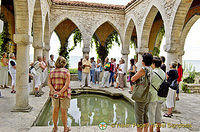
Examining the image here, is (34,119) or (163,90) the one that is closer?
(163,90)

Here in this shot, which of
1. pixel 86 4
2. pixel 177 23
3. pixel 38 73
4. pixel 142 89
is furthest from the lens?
pixel 86 4

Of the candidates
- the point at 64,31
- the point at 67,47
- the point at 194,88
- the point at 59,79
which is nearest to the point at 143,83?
the point at 59,79

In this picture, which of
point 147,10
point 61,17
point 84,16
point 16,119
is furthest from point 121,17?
point 16,119

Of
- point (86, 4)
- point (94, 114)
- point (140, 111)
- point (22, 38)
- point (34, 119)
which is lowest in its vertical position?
point (94, 114)

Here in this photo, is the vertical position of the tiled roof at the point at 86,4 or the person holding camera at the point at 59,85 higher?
the tiled roof at the point at 86,4

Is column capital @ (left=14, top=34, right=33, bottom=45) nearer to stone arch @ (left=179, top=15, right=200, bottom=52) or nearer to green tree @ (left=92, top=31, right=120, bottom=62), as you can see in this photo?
stone arch @ (left=179, top=15, right=200, bottom=52)

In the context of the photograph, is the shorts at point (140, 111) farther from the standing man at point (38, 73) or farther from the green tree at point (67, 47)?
the green tree at point (67, 47)

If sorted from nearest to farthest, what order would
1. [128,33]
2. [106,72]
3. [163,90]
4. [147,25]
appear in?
1. [163,90]
2. [147,25]
3. [106,72]
4. [128,33]

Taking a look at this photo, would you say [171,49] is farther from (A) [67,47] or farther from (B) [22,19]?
(A) [67,47]

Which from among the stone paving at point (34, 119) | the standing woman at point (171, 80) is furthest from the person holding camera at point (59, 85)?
the standing woman at point (171, 80)

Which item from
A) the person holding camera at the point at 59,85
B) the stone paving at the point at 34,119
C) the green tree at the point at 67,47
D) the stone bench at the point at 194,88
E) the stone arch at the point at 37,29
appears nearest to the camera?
the person holding camera at the point at 59,85

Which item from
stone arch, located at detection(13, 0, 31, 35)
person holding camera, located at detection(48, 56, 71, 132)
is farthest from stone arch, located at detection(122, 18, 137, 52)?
person holding camera, located at detection(48, 56, 71, 132)

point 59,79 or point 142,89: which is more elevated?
point 59,79

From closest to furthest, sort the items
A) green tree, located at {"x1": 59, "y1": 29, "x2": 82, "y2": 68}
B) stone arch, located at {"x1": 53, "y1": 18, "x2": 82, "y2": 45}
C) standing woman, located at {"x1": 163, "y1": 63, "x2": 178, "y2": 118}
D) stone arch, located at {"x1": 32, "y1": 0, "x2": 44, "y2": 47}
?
1. standing woman, located at {"x1": 163, "y1": 63, "x2": 178, "y2": 118}
2. stone arch, located at {"x1": 32, "y1": 0, "x2": 44, "y2": 47}
3. green tree, located at {"x1": 59, "y1": 29, "x2": 82, "y2": 68}
4. stone arch, located at {"x1": 53, "y1": 18, "x2": 82, "y2": 45}
